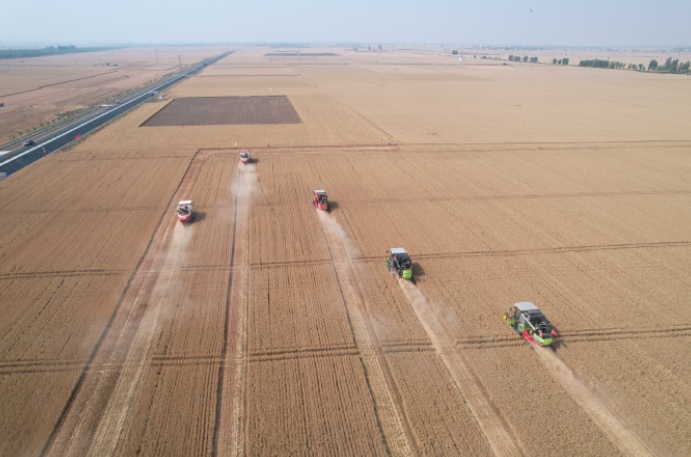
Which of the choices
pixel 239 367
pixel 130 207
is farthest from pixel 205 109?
pixel 239 367

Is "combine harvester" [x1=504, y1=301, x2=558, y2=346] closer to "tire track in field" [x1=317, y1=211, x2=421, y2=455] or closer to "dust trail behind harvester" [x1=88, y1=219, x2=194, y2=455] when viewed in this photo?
"tire track in field" [x1=317, y1=211, x2=421, y2=455]

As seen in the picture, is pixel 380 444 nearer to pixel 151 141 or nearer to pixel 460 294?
pixel 460 294

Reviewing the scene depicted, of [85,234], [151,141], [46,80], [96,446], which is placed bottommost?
[96,446]

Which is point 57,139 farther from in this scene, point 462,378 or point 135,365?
point 462,378

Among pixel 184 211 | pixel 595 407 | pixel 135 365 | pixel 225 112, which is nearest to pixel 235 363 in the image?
pixel 135 365

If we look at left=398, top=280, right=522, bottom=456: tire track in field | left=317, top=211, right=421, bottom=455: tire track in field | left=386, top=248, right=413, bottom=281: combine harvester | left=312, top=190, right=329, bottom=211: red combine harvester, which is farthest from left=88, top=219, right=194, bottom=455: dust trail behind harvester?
left=398, top=280, right=522, bottom=456: tire track in field
